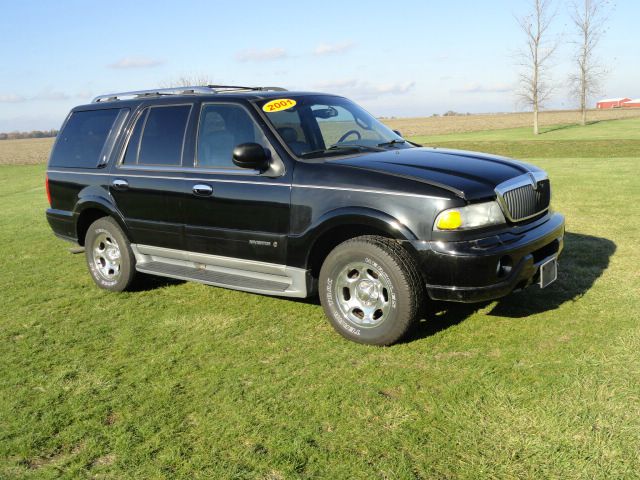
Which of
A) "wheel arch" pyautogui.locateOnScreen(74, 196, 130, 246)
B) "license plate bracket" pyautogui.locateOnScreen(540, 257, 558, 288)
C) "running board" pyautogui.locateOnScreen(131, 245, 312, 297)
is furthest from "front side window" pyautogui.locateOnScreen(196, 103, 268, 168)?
"license plate bracket" pyautogui.locateOnScreen(540, 257, 558, 288)

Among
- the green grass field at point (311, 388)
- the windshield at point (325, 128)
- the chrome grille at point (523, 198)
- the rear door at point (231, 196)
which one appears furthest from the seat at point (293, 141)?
the chrome grille at point (523, 198)

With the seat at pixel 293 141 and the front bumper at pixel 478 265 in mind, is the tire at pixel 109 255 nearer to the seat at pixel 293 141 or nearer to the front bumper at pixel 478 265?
the seat at pixel 293 141

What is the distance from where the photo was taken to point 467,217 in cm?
409

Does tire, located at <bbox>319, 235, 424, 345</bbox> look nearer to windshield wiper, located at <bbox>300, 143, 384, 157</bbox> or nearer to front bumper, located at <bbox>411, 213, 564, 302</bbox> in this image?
front bumper, located at <bbox>411, 213, 564, 302</bbox>

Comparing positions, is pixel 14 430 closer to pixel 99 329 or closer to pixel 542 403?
pixel 99 329

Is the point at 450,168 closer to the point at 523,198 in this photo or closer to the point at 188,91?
the point at 523,198

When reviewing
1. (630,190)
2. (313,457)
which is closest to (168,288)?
(313,457)

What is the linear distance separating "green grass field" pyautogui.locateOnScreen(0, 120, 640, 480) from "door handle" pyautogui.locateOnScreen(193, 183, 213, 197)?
1.12 metres

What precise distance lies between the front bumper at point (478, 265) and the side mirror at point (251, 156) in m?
1.45

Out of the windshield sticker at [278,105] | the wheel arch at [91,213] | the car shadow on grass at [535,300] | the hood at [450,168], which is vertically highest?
the windshield sticker at [278,105]

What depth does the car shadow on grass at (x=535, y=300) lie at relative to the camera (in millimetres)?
4926

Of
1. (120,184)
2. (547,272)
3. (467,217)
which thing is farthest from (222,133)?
(547,272)

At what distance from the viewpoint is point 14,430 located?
3.48 m

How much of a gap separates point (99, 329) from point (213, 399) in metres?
1.94
